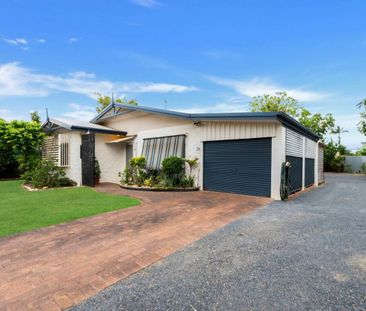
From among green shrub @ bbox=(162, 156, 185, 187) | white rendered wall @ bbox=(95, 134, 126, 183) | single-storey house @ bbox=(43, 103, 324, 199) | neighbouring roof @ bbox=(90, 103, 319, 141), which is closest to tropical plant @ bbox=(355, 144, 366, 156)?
single-storey house @ bbox=(43, 103, 324, 199)

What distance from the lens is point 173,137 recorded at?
10.7 m

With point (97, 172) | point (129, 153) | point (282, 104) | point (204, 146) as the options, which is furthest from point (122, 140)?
point (282, 104)

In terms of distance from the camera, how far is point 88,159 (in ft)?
35.3

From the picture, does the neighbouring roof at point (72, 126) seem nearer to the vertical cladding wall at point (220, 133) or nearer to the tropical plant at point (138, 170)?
the vertical cladding wall at point (220, 133)

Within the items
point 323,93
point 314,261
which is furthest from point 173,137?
point 323,93

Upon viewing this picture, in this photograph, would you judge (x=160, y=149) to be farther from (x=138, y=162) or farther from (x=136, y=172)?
(x=136, y=172)

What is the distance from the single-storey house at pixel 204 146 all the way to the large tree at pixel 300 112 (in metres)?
17.2

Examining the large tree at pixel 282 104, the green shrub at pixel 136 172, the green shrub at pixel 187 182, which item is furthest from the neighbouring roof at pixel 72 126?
the large tree at pixel 282 104

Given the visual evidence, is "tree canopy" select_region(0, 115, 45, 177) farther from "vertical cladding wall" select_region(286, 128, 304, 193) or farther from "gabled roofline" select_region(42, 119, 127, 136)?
"vertical cladding wall" select_region(286, 128, 304, 193)

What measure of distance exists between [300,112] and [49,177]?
29720 mm

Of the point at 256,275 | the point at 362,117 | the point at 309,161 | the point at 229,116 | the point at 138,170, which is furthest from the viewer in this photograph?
the point at 362,117

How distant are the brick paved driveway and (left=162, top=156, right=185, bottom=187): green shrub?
11.7ft

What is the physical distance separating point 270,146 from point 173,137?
4725 millimetres

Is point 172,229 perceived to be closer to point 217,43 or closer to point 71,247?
point 71,247
